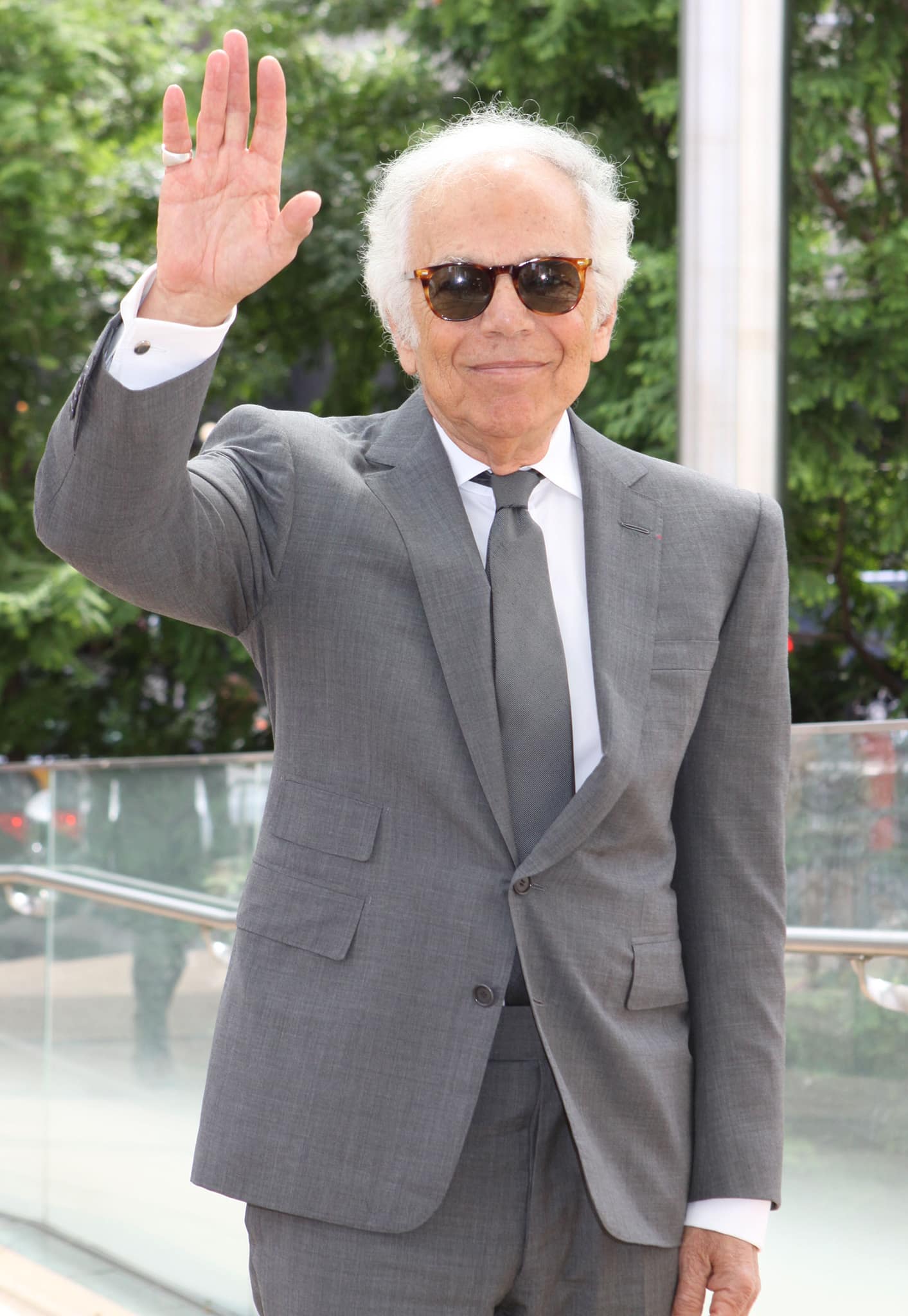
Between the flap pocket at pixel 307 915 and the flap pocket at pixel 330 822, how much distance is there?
36 mm

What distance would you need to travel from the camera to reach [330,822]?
1465mm

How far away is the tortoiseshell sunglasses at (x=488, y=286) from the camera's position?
1521mm

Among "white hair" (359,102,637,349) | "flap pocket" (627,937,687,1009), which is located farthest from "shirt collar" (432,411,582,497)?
"flap pocket" (627,937,687,1009)

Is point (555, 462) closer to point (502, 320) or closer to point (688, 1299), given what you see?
point (502, 320)

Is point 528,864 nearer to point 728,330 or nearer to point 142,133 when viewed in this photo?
point 728,330

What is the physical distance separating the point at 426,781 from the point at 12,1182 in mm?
3729

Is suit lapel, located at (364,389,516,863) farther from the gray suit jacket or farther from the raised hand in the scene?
the raised hand

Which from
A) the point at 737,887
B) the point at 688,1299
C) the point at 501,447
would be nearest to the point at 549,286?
the point at 501,447

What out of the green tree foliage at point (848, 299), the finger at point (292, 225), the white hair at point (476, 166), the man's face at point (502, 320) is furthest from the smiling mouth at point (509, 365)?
the green tree foliage at point (848, 299)

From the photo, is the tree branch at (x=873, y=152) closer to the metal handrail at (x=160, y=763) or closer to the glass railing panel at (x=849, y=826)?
the metal handrail at (x=160, y=763)

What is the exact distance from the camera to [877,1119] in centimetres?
256

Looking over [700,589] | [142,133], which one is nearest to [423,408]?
[700,589]

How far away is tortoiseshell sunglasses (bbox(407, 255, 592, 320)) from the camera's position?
1521mm

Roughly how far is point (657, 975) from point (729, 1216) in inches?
9.9
